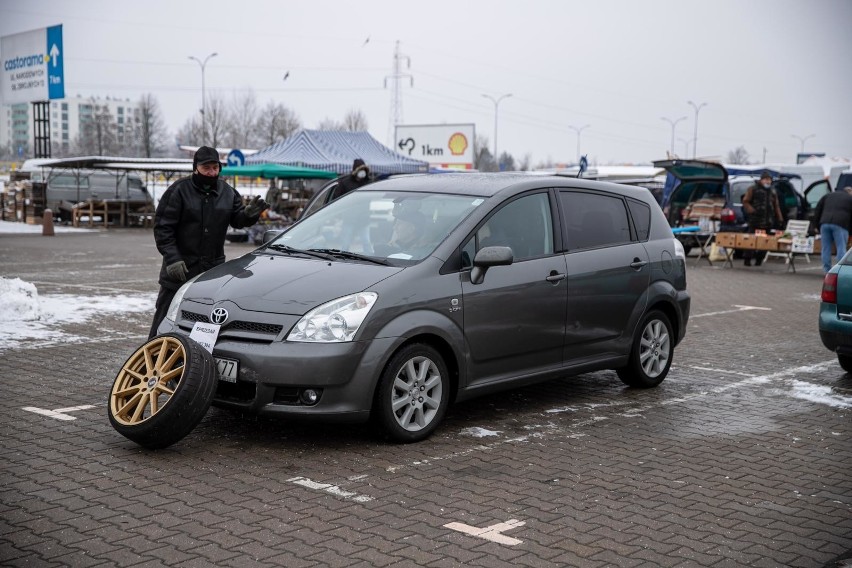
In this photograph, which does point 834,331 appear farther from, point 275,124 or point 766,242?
point 275,124

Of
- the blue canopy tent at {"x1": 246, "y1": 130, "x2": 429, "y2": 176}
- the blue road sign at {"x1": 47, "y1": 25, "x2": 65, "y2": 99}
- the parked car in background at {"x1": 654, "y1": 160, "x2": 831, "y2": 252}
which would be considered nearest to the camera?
the parked car in background at {"x1": 654, "y1": 160, "x2": 831, "y2": 252}

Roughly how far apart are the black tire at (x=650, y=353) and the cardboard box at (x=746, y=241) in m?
13.7

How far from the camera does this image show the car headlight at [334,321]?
18.9ft

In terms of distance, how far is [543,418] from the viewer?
7020mm

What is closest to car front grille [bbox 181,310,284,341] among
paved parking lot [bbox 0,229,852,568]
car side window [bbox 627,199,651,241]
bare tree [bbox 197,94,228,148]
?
paved parking lot [bbox 0,229,852,568]

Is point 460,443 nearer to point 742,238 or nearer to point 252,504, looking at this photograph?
point 252,504

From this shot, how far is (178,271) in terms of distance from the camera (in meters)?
7.48

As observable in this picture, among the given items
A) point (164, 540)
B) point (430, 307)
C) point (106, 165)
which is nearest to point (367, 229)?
point (430, 307)

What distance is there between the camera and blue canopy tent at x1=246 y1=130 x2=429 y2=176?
29.6 meters

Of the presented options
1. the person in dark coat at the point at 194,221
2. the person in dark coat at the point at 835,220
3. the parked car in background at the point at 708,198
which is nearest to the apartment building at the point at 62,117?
the parked car in background at the point at 708,198

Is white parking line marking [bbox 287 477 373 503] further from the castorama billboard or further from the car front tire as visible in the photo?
the castorama billboard

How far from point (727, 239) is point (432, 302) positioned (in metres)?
16.9

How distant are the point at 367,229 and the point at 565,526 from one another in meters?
2.91

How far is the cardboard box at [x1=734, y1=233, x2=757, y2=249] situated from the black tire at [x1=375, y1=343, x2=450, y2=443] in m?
16.3
